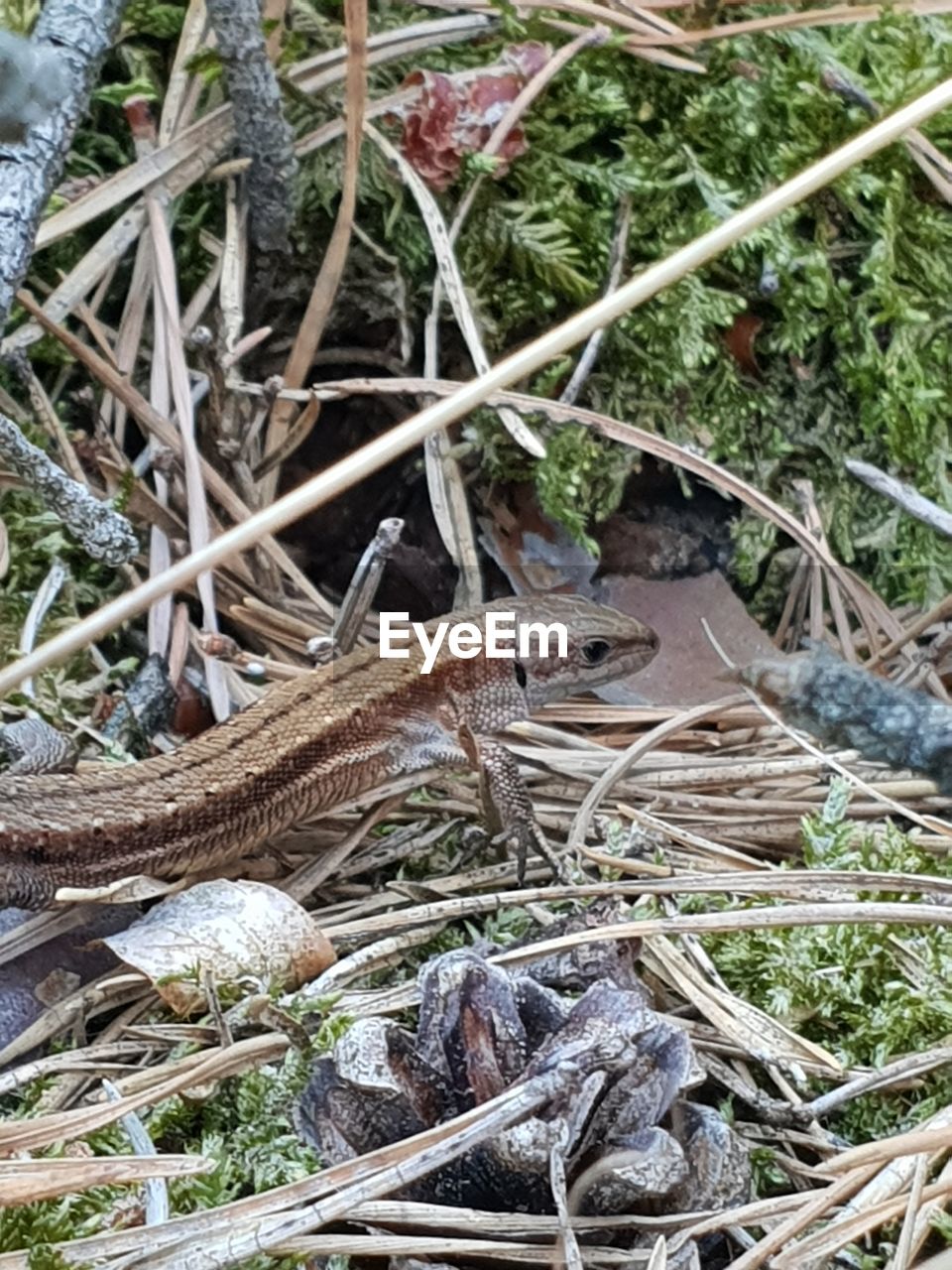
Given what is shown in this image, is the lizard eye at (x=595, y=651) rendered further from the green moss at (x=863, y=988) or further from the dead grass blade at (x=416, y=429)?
the dead grass blade at (x=416, y=429)

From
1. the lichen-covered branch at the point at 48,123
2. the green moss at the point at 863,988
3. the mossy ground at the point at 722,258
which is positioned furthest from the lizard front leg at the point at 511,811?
the lichen-covered branch at the point at 48,123

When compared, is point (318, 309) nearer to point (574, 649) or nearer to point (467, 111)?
point (467, 111)

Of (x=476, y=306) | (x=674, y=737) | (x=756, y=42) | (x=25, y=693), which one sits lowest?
(x=674, y=737)

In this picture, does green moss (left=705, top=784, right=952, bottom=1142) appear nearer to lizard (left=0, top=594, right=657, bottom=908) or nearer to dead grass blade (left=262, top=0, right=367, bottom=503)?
lizard (left=0, top=594, right=657, bottom=908)

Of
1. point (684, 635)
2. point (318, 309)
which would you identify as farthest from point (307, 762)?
point (318, 309)

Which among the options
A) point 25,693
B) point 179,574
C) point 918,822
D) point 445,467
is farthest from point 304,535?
point 179,574

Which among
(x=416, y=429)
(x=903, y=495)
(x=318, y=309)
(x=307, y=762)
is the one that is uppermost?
(x=416, y=429)

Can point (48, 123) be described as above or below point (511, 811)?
above

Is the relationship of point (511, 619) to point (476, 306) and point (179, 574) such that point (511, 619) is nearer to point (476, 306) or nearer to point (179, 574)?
point (476, 306)
